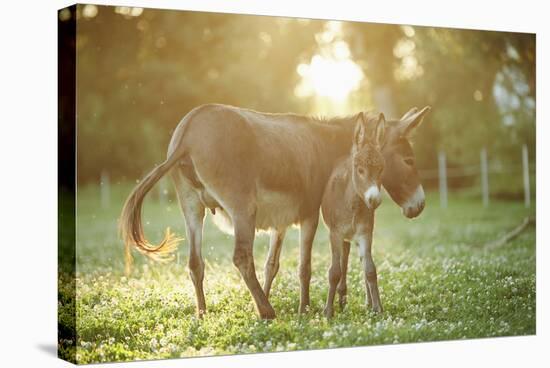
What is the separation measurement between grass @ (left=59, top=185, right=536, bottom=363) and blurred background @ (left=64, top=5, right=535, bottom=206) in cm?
110

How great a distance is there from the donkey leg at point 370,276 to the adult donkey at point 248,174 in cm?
51

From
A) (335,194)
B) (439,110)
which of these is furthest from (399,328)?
(439,110)

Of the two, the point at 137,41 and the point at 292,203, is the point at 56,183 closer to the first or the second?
the point at 292,203

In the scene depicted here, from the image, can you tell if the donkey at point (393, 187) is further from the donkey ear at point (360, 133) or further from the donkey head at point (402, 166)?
the donkey ear at point (360, 133)

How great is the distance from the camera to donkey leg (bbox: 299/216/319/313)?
24.5 ft

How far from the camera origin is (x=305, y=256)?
7445 millimetres

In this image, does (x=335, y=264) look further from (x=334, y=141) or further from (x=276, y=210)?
(x=334, y=141)

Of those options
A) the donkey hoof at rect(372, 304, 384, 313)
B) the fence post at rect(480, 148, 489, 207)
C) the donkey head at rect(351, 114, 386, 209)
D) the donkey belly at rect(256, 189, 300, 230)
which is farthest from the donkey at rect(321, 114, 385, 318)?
the fence post at rect(480, 148, 489, 207)

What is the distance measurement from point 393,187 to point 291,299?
1.46 metres

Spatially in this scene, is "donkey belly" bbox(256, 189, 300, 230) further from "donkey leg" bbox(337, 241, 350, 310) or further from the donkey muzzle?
the donkey muzzle

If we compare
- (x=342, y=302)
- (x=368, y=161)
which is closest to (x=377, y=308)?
(x=342, y=302)

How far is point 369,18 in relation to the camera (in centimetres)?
840

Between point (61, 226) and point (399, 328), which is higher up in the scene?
point (61, 226)

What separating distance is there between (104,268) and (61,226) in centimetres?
186
